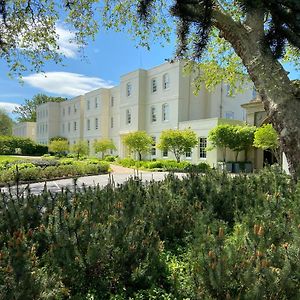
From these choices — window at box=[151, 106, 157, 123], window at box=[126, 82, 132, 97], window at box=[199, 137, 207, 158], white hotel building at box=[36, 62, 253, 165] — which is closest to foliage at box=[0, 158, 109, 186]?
window at box=[199, 137, 207, 158]

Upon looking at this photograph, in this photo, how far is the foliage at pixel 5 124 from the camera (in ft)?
263

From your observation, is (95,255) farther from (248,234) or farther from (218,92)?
(218,92)

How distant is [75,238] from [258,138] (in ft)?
61.6

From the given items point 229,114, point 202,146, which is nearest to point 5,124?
point 229,114

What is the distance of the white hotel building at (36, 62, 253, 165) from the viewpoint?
29.3 m

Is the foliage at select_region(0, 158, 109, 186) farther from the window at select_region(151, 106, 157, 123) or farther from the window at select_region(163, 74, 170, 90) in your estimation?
the window at select_region(163, 74, 170, 90)

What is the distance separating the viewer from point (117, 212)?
3.78 meters

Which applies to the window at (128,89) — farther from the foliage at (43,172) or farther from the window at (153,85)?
the foliage at (43,172)

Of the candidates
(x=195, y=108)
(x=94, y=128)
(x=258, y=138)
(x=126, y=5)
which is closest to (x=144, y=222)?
(x=126, y=5)

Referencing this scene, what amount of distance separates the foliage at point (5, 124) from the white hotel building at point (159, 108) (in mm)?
42274

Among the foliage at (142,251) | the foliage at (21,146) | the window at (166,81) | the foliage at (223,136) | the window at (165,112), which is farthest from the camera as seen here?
the foliage at (21,146)

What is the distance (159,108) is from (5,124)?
2352 inches

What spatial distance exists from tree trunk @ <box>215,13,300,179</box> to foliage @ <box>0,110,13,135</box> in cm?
8230

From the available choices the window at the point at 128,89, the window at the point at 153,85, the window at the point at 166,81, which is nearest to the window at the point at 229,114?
the window at the point at 166,81
